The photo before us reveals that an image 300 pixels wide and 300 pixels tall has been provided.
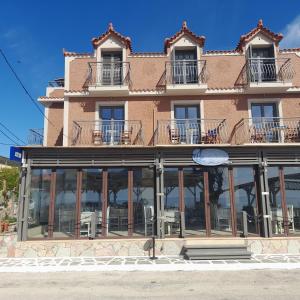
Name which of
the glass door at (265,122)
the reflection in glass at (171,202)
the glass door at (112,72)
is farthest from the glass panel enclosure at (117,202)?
the glass door at (265,122)

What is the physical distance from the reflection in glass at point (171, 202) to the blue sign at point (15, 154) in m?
5.60

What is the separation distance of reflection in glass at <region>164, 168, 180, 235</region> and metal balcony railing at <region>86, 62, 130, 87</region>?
5111 mm

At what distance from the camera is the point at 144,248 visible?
1234 centimetres

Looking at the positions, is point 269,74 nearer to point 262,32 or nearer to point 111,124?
point 262,32

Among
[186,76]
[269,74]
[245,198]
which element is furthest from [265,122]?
[186,76]

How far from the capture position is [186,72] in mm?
16047

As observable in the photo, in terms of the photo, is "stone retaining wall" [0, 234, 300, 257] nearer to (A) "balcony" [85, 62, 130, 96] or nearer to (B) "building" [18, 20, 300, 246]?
(B) "building" [18, 20, 300, 246]

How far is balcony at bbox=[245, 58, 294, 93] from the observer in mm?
15367

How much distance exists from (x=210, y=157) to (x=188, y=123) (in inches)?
113

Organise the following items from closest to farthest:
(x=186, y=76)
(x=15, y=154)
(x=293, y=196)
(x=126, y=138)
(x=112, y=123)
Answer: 1. (x=15, y=154)
2. (x=293, y=196)
3. (x=126, y=138)
4. (x=112, y=123)
5. (x=186, y=76)

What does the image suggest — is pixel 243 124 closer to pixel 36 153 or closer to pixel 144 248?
pixel 144 248

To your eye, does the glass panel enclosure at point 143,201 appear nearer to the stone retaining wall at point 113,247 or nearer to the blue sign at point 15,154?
the stone retaining wall at point 113,247

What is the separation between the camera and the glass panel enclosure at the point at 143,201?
13094 mm

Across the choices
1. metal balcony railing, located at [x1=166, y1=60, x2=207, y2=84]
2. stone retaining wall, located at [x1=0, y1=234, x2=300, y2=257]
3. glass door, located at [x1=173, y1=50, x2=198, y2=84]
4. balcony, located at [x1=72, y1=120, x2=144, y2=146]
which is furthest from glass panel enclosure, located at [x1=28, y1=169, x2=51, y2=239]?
glass door, located at [x1=173, y1=50, x2=198, y2=84]
